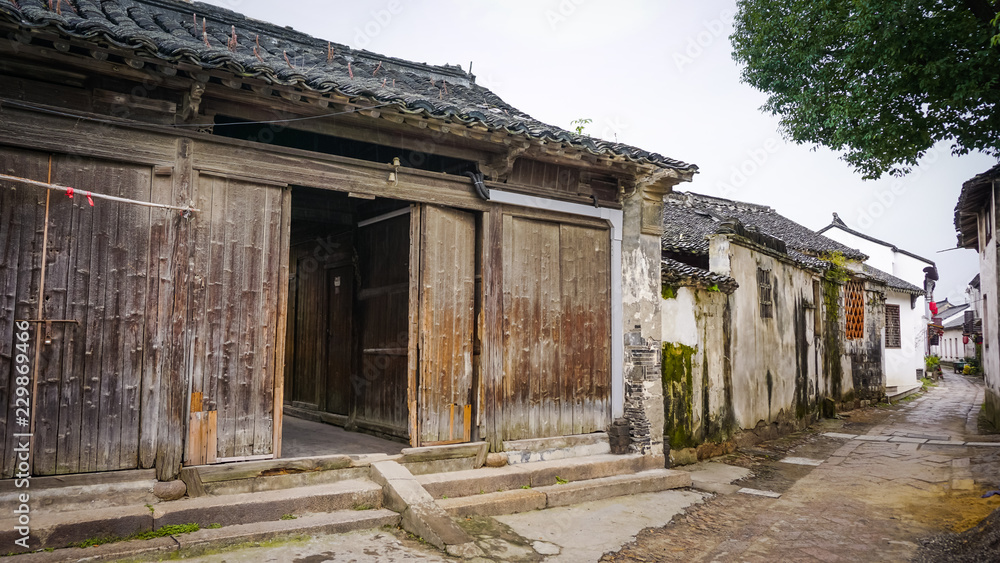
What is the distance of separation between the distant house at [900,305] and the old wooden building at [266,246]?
18937 mm

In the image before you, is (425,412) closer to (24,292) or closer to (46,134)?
(24,292)

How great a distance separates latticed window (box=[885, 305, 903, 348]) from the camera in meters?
23.3

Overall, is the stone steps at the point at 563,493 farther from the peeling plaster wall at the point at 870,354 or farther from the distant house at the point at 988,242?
the peeling plaster wall at the point at 870,354

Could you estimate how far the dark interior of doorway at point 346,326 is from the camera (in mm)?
7672

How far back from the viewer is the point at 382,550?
4746mm

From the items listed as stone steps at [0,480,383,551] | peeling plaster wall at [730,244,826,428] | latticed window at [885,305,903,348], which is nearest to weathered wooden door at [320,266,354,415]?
stone steps at [0,480,383,551]

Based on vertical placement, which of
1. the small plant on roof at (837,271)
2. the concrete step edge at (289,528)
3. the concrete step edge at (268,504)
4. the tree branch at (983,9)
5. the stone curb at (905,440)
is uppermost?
the tree branch at (983,9)

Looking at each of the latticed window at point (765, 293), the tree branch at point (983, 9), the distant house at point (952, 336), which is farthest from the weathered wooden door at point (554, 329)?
the distant house at point (952, 336)

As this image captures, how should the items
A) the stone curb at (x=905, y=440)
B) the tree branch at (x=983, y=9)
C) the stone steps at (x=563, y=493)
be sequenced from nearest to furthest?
the stone steps at (x=563, y=493), the tree branch at (x=983, y=9), the stone curb at (x=905, y=440)

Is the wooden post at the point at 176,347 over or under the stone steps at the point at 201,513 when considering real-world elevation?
over

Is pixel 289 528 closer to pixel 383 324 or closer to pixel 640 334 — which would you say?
pixel 383 324

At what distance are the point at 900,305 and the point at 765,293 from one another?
16.7 metres

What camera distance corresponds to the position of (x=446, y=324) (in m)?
6.66

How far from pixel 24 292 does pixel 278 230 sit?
192cm
